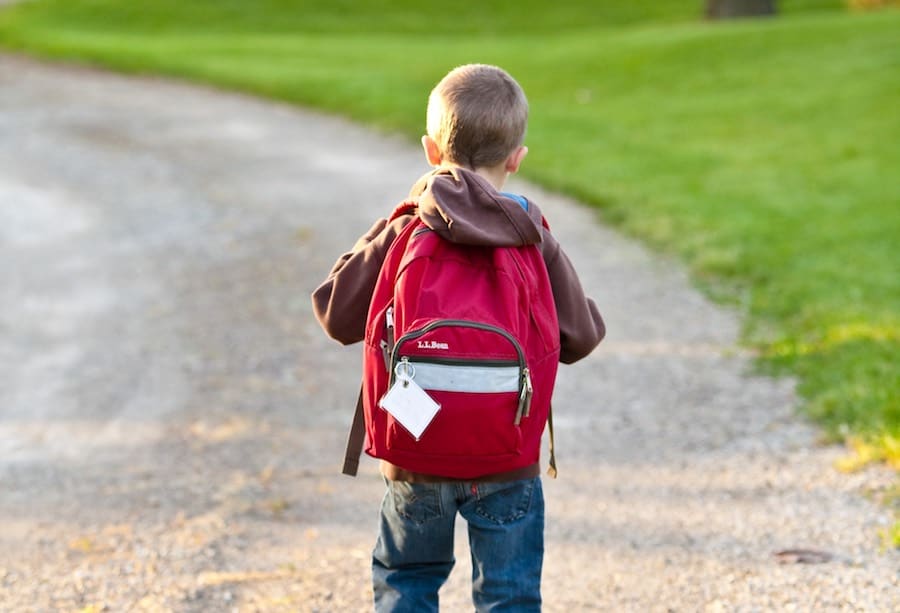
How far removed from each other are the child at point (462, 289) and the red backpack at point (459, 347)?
7cm

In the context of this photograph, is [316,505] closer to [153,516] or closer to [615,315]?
[153,516]

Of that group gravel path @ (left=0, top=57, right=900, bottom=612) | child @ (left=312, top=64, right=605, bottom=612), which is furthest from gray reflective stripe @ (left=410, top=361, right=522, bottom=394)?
gravel path @ (left=0, top=57, right=900, bottom=612)

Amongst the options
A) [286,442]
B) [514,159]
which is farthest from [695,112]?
[514,159]

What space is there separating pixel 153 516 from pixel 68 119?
9750 mm

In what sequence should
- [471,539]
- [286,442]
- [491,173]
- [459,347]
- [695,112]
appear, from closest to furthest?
[459,347] → [491,173] → [471,539] → [286,442] → [695,112]

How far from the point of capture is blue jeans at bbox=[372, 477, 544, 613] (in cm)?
256

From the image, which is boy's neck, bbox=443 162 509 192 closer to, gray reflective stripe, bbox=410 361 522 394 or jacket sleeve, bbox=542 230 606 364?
jacket sleeve, bbox=542 230 606 364

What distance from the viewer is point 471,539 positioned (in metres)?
2.65

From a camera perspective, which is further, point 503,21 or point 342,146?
point 503,21

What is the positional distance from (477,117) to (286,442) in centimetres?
252

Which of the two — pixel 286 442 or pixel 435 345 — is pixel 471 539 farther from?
pixel 286 442

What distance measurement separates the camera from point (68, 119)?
12719mm

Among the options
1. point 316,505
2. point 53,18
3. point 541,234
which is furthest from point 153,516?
point 53,18

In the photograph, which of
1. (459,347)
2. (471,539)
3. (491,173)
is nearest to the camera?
(459,347)
